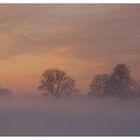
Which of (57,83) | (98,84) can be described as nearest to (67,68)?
(57,83)

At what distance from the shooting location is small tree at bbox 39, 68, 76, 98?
4480 mm

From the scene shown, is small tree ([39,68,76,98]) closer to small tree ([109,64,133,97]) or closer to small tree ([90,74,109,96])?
small tree ([90,74,109,96])

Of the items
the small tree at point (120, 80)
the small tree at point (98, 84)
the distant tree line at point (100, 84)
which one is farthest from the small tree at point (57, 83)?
the small tree at point (120, 80)

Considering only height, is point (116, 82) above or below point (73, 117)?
above

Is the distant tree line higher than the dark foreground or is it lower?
higher

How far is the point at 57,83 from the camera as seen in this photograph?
4527mm

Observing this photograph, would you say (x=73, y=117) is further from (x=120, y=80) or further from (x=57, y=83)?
(x=120, y=80)

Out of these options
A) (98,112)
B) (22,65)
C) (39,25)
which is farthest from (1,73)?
(98,112)

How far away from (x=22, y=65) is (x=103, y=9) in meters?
0.69

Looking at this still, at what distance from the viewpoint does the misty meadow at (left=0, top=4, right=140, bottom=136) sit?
4.47 metres

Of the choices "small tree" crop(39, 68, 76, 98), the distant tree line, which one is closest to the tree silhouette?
the distant tree line

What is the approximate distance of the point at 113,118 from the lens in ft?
14.7

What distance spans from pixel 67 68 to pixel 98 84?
0.80 ft

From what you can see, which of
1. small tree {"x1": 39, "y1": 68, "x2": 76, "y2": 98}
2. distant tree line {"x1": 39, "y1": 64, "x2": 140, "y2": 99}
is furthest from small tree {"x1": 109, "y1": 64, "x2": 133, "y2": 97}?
small tree {"x1": 39, "y1": 68, "x2": 76, "y2": 98}
